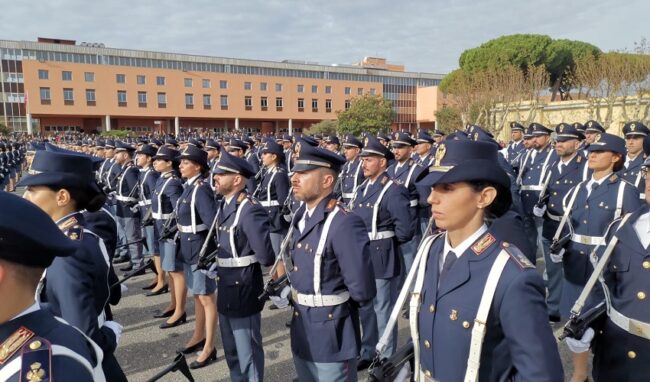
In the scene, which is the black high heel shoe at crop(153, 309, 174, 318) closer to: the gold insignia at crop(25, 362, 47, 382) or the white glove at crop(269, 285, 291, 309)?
the white glove at crop(269, 285, 291, 309)

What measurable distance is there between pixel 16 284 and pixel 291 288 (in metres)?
2.26

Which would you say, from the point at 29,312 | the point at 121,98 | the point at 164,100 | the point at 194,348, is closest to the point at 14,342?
the point at 29,312

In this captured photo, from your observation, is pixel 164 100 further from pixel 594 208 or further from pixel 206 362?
pixel 594 208

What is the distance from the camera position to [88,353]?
1.53 m

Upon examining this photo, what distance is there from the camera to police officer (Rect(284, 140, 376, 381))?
123 inches

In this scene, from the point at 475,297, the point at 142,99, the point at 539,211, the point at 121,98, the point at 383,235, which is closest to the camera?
the point at 475,297

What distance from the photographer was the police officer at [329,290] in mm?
3131

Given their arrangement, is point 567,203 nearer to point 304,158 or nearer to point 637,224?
point 637,224

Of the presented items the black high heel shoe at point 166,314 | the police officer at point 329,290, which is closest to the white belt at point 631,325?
the police officer at point 329,290

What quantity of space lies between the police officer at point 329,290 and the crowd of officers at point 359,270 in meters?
0.01

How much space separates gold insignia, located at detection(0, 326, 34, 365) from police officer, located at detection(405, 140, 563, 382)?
5.55 feet

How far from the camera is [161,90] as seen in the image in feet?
204

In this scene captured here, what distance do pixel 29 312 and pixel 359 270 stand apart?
6.82ft

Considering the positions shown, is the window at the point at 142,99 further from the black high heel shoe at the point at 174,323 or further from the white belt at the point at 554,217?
the white belt at the point at 554,217
